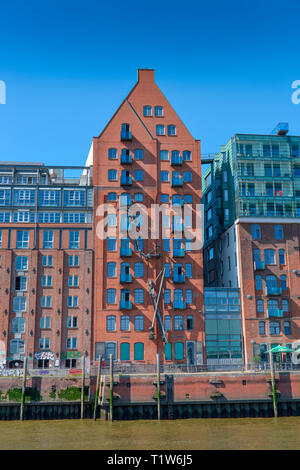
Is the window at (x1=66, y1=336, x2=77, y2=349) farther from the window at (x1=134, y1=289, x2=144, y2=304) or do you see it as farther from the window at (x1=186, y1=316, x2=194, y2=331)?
the window at (x1=186, y1=316, x2=194, y2=331)

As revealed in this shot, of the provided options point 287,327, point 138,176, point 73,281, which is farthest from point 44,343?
point 287,327

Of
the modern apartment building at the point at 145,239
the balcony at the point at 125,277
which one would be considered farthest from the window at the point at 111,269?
the balcony at the point at 125,277

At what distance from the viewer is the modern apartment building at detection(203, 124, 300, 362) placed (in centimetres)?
7631

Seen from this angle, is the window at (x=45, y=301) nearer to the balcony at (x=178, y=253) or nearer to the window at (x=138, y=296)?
the window at (x=138, y=296)

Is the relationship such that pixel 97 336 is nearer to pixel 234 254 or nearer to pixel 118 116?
pixel 234 254

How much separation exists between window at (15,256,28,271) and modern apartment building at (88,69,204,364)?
9.70 meters

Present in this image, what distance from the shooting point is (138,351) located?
239 ft

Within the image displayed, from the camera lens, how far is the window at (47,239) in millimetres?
76312

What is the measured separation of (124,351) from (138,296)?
299 inches

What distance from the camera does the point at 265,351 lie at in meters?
74.6

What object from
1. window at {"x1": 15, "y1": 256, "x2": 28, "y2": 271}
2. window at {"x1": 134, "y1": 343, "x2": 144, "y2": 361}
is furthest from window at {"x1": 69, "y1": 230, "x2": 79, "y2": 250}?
window at {"x1": 134, "y1": 343, "x2": 144, "y2": 361}

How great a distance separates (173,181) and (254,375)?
3201cm
